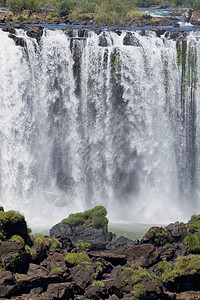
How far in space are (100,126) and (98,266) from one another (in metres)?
17.5

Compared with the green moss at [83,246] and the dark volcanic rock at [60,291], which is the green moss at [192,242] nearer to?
the green moss at [83,246]

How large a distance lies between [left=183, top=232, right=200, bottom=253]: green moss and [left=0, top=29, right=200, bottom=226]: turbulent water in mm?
9299

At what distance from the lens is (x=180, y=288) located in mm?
26766

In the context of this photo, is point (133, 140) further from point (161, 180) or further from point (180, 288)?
point (180, 288)

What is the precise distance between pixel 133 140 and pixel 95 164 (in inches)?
147

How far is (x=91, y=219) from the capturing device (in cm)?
3659

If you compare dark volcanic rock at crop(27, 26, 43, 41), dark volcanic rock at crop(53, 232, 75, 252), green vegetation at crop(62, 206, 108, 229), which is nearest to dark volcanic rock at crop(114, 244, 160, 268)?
→ dark volcanic rock at crop(53, 232, 75, 252)

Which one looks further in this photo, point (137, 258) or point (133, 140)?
point (133, 140)

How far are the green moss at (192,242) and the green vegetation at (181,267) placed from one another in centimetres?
230

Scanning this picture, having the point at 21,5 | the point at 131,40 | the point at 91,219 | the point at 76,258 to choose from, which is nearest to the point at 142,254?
the point at 76,258

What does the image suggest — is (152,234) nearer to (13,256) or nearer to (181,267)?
(181,267)

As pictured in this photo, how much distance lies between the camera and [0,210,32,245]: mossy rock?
28.8m

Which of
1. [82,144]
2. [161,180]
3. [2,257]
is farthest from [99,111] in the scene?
[2,257]

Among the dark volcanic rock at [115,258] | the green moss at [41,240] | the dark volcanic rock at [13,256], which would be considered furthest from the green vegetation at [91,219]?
the dark volcanic rock at [13,256]
